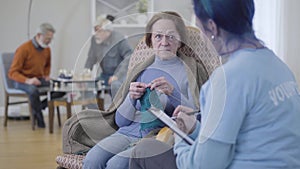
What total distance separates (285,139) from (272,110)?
87mm

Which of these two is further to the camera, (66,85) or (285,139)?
(66,85)

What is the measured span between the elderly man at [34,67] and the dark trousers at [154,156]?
3.22 m

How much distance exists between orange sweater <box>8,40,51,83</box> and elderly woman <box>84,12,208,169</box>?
2.84 metres

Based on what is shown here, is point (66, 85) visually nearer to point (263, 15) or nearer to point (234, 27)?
point (263, 15)

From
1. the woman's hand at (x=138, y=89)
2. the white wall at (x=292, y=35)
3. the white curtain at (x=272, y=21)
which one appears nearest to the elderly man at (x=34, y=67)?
the white curtain at (x=272, y=21)

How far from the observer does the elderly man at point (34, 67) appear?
461 centimetres

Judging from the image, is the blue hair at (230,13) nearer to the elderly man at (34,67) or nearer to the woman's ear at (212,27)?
the woman's ear at (212,27)

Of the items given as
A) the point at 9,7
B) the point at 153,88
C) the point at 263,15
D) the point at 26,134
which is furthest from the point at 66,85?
the point at 153,88

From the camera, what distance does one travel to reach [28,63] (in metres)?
4.79

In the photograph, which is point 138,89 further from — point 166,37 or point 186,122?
point 186,122

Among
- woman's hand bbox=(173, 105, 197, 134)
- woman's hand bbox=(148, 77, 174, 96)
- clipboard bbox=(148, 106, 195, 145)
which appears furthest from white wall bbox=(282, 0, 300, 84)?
woman's hand bbox=(173, 105, 197, 134)

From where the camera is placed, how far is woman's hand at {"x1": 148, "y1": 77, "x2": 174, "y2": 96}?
1.73 m

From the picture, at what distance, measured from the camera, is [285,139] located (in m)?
1.13

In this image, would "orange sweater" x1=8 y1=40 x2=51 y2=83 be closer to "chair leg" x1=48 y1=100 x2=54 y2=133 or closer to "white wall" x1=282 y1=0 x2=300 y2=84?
"chair leg" x1=48 y1=100 x2=54 y2=133
